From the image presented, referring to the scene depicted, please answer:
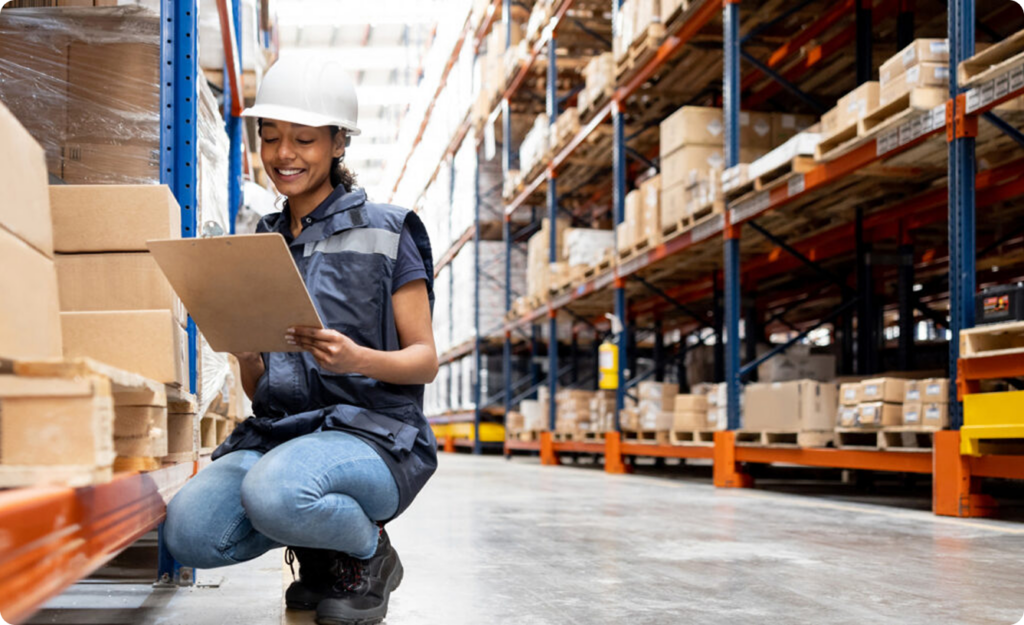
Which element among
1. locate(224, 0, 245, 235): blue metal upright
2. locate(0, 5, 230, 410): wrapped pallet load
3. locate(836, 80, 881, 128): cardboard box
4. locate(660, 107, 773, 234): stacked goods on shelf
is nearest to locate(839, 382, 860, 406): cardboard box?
locate(836, 80, 881, 128): cardboard box

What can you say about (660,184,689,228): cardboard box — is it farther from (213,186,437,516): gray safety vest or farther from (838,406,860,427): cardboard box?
(213,186,437,516): gray safety vest

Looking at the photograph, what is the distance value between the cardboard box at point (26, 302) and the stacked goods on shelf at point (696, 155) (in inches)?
272

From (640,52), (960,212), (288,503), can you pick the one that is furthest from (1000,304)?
(640,52)

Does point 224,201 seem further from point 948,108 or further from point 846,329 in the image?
point 846,329

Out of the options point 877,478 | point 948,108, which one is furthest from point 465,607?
point 877,478

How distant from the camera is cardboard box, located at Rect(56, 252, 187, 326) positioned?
227 cm

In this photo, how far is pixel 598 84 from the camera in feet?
35.4

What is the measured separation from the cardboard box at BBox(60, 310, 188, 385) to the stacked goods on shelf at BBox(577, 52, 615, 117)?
29.0 feet

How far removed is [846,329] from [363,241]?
7390mm

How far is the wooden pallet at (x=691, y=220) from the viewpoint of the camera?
8.07m

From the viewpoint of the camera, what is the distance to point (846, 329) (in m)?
9.01

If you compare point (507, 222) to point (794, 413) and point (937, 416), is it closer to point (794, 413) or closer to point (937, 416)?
point (794, 413)

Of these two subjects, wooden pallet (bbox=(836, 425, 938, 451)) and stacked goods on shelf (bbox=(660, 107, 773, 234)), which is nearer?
wooden pallet (bbox=(836, 425, 938, 451))

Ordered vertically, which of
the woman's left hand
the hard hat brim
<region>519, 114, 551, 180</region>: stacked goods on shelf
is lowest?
the woman's left hand
